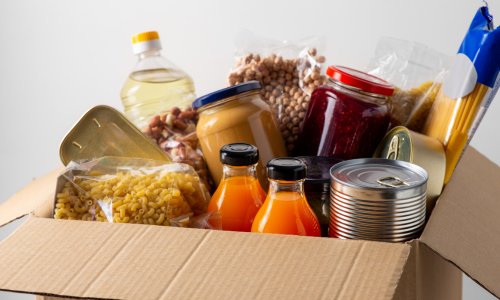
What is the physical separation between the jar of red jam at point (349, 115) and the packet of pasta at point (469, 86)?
0.44ft

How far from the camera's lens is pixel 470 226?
78 centimetres

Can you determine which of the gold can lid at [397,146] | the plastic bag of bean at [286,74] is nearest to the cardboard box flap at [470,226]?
the gold can lid at [397,146]

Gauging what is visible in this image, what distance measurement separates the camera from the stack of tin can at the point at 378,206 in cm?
67

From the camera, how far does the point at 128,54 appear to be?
160cm

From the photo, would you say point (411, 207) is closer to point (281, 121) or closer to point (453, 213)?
point (453, 213)

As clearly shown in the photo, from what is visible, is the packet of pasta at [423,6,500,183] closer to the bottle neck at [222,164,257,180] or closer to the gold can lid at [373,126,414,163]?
the gold can lid at [373,126,414,163]

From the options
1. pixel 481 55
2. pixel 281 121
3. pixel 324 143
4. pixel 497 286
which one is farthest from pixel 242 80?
pixel 497 286

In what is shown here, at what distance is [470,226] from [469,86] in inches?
12.4

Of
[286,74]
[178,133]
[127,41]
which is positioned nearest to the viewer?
[178,133]

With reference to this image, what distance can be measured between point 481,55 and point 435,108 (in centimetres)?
19

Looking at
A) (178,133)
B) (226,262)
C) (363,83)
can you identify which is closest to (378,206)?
(226,262)

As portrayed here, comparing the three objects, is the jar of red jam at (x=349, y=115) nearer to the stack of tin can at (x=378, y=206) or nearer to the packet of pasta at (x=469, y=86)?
the packet of pasta at (x=469, y=86)

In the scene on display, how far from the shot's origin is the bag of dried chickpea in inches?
31.5

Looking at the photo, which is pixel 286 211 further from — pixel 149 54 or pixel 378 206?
pixel 149 54
